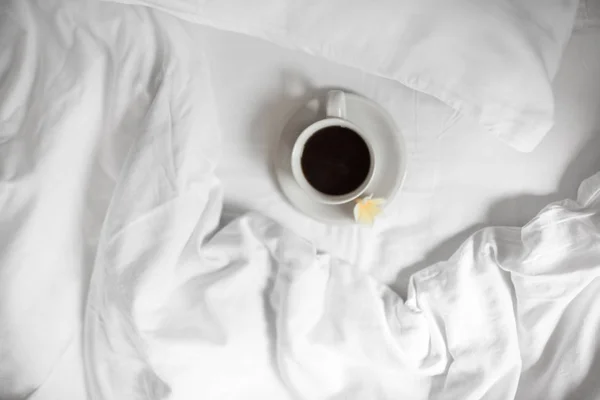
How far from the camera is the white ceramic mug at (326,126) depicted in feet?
1.95

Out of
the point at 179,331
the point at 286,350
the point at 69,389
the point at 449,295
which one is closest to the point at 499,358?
the point at 449,295

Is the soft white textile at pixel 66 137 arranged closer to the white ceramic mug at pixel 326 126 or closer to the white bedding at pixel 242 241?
the white bedding at pixel 242 241

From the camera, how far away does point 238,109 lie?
661mm

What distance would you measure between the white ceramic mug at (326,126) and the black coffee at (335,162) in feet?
0.04

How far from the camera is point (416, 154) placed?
65 centimetres

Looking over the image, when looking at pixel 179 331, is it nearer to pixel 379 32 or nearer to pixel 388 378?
pixel 388 378

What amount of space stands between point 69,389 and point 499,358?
521 millimetres

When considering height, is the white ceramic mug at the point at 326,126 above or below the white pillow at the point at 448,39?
below

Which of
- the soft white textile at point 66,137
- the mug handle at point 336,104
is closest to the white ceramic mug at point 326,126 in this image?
the mug handle at point 336,104

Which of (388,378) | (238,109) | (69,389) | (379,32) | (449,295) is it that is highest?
(379,32)

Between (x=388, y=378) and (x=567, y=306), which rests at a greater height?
(x=567, y=306)

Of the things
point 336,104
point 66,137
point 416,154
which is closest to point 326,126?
point 336,104

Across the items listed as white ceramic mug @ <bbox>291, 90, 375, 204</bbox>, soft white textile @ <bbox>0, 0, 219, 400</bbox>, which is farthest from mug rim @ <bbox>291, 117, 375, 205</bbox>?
soft white textile @ <bbox>0, 0, 219, 400</bbox>

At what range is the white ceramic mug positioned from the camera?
1.95ft
